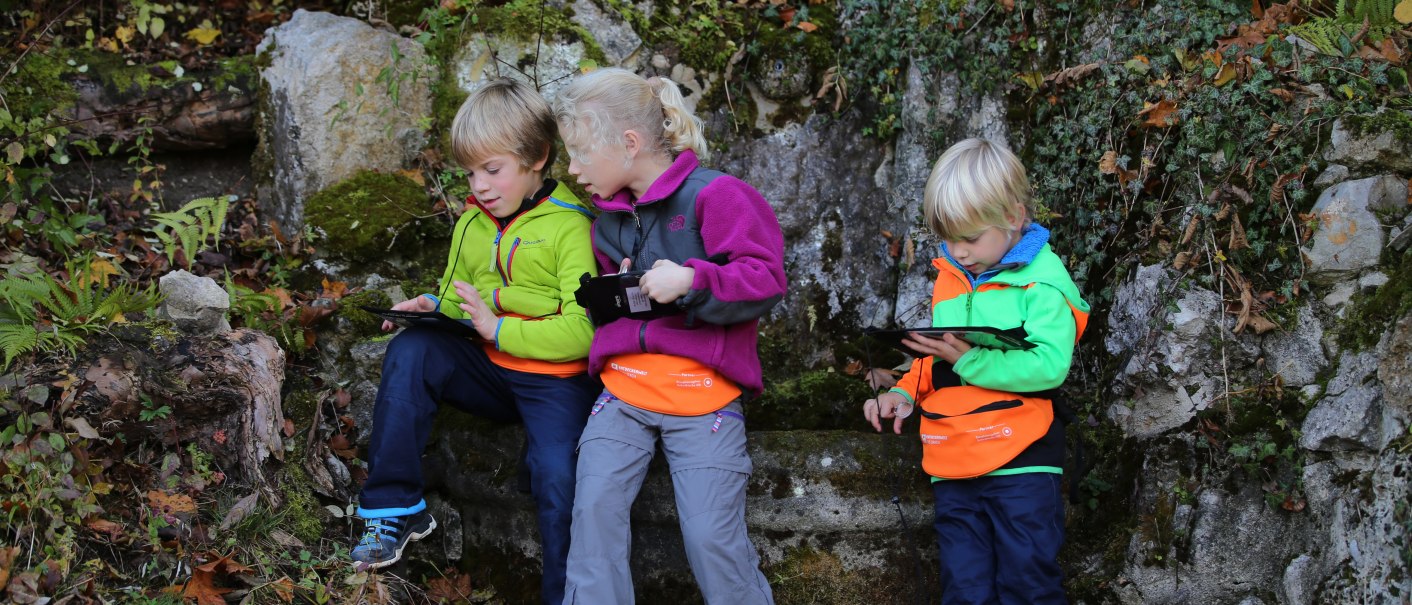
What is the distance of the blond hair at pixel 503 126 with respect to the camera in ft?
13.4

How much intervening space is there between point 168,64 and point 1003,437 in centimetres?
494

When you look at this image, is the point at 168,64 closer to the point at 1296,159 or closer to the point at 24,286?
the point at 24,286

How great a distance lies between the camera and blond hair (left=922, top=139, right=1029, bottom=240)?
3625 millimetres

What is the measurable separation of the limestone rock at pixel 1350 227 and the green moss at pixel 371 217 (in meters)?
4.03

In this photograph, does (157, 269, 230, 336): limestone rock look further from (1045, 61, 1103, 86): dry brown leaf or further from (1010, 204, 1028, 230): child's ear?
(1045, 61, 1103, 86): dry brown leaf

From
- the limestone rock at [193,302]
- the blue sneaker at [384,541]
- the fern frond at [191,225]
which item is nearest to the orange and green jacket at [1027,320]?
the blue sneaker at [384,541]

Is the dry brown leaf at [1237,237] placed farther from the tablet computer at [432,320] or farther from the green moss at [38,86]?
the green moss at [38,86]

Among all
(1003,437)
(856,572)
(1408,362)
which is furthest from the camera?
(856,572)

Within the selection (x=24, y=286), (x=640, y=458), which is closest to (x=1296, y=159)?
(x=640, y=458)

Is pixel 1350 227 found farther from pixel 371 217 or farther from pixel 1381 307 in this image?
pixel 371 217

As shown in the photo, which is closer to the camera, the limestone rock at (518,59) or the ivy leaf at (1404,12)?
the ivy leaf at (1404,12)

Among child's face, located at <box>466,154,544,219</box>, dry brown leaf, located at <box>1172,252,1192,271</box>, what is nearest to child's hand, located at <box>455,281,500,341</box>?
child's face, located at <box>466,154,544,219</box>

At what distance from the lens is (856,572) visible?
398 cm

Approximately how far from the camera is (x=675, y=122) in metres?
3.93
